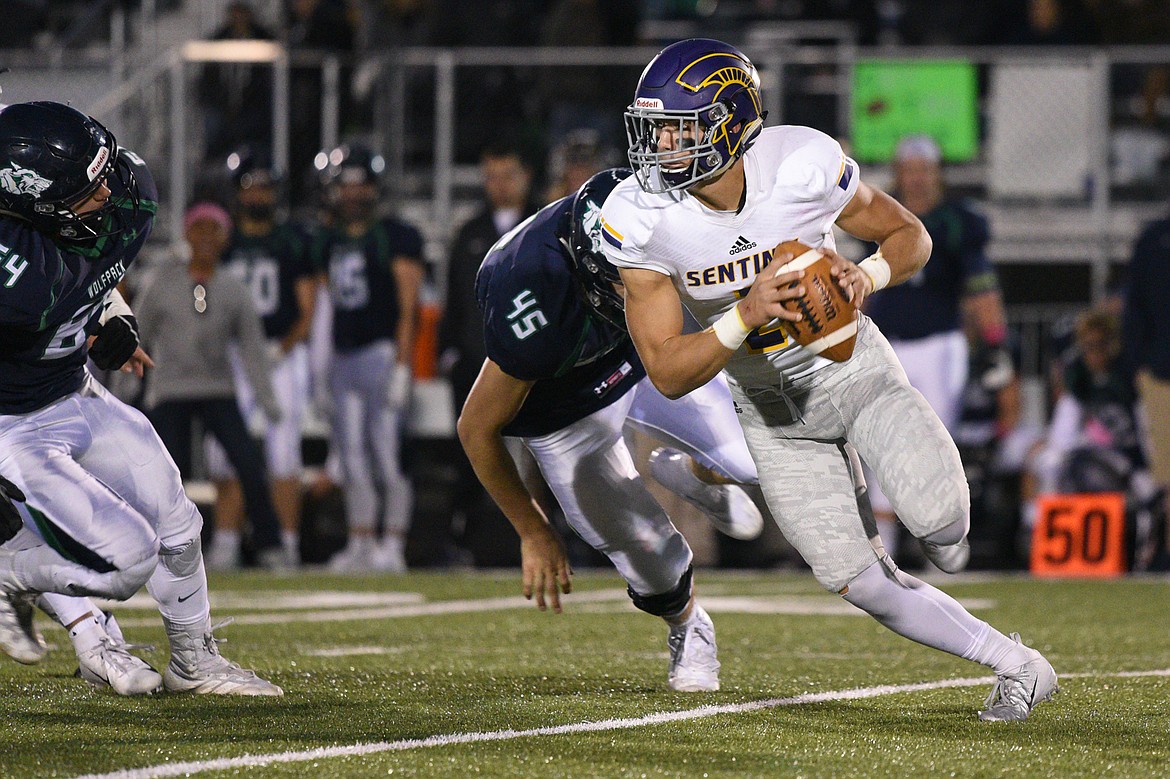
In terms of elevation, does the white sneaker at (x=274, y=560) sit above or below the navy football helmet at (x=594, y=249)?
below

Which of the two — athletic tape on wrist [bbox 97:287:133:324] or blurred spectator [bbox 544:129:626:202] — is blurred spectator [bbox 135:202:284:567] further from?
athletic tape on wrist [bbox 97:287:133:324]

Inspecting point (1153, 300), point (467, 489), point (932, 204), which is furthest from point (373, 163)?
point (1153, 300)

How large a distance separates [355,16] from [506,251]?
7.24 metres

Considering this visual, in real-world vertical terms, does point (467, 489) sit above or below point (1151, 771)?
below

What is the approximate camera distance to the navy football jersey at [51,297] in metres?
3.92

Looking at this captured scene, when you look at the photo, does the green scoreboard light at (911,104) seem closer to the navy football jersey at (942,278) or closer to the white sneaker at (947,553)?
the navy football jersey at (942,278)

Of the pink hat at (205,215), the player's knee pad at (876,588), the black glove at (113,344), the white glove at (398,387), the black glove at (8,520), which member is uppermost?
the black glove at (113,344)

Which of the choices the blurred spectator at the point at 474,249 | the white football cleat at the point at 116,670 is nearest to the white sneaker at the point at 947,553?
the white football cleat at the point at 116,670

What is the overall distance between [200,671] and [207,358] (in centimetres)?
405

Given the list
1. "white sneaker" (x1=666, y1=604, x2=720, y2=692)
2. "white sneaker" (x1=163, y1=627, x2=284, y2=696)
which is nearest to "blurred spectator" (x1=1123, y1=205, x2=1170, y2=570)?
"white sneaker" (x1=666, y1=604, x2=720, y2=692)

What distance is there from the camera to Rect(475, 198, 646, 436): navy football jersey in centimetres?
415

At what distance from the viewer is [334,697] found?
13.6 feet

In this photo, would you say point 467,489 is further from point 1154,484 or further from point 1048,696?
point 1048,696

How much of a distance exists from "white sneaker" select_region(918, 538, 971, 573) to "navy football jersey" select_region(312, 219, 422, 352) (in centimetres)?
481
